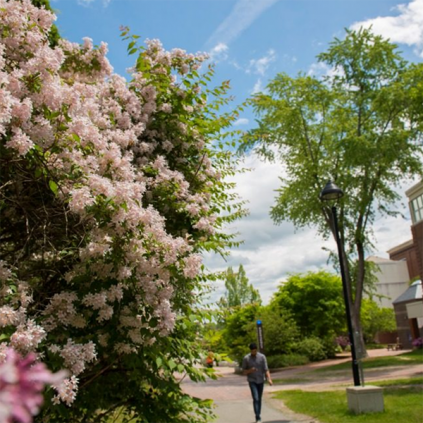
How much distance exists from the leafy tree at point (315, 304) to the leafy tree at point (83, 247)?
1436 inches

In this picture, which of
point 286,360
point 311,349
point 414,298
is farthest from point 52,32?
point 414,298

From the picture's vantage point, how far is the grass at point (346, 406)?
31.4ft

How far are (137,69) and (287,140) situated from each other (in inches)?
975

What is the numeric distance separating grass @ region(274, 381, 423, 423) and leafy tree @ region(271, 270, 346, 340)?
2543 cm

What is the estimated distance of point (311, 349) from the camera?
125 feet

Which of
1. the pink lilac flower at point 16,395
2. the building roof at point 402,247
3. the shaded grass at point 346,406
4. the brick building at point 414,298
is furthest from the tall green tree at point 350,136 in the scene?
the building roof at point 402,247

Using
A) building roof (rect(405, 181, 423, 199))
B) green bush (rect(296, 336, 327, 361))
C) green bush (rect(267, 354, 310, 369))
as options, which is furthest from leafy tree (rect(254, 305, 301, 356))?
building roof (rect(405, 181, 423, 199))

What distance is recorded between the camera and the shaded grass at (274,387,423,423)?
9.56 m

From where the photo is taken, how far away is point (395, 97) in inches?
1016

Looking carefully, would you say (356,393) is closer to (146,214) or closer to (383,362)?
(146,214)

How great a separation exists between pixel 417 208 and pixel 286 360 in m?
17.0

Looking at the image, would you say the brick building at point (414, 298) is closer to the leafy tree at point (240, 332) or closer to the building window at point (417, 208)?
the building window at point (417, 208)

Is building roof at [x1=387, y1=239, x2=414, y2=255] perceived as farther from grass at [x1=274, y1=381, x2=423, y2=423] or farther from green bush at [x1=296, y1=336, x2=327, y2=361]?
grass at [x1=274, y1=381, x2=423, y2=423]

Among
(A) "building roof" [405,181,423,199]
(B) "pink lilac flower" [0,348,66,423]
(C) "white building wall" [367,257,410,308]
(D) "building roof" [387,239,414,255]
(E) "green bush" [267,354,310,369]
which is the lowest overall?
(E) "green bush" [267,354,310,369]
